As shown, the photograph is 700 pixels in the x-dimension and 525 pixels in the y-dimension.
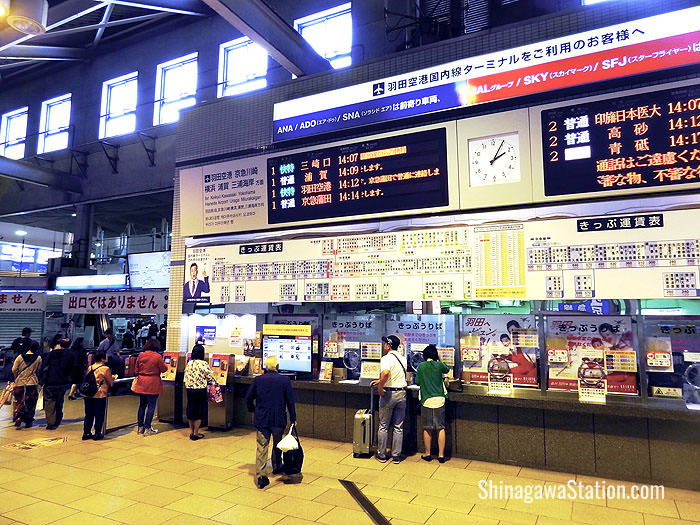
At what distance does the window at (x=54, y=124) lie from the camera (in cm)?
1602

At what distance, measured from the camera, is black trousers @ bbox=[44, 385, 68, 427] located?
27.2 ft

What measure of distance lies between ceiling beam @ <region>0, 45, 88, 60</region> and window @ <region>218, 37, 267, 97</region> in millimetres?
5916

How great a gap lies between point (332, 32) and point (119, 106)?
8044 mm

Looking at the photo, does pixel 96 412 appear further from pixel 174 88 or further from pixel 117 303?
pixel 174 88

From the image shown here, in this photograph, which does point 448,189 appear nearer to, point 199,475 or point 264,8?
point 264,8

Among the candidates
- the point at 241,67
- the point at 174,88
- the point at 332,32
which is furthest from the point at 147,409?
the point at 174,88

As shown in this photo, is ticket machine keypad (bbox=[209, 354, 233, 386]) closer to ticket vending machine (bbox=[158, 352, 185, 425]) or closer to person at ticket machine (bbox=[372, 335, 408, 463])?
ticket vending machine (bbox=[158, 352, 185, 425])

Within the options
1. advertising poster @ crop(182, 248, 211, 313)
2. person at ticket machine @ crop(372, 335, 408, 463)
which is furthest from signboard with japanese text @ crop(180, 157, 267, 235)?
person at ticket machine @ crop(372, 335, 408, 463)

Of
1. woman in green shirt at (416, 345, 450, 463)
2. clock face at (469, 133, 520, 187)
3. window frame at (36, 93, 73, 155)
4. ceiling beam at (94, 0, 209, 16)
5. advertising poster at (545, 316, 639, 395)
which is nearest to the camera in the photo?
advertising poster at (545, 316, 639, 395)

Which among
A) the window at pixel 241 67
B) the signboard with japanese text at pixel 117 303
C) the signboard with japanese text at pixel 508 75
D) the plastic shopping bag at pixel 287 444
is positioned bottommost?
the plastic shopping bag at pixel 287 444

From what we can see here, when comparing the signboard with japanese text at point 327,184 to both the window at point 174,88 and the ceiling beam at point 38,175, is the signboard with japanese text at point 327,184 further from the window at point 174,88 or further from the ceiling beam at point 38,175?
the ceiling beam at point 38,175

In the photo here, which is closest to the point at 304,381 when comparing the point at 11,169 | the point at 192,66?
the point at 192,66

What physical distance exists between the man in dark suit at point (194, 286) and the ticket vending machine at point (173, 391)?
3.81 ft

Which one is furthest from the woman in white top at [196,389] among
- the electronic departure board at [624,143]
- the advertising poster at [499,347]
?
the electronic departure board at [624,143]
